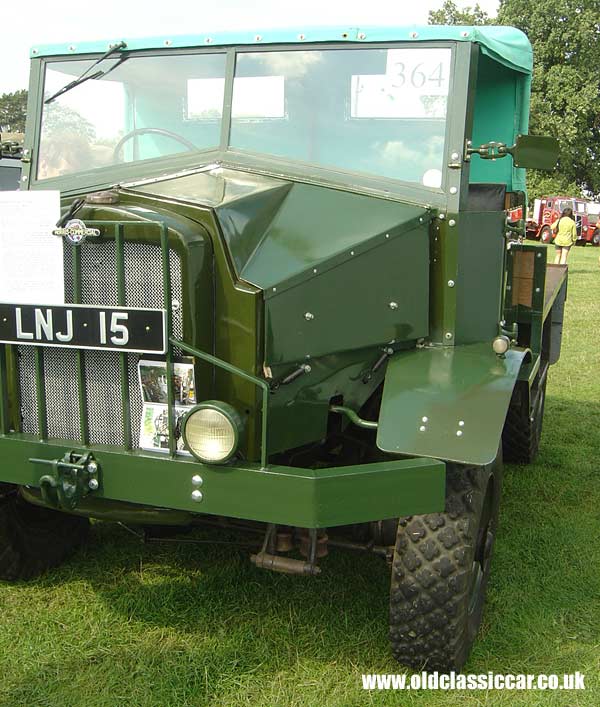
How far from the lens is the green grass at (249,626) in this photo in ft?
9.30

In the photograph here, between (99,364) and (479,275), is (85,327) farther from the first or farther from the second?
(479,275)

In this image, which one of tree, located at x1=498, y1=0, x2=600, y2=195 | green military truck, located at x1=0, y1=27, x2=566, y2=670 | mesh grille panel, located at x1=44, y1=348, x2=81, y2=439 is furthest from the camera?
tree, located at x1=498, y1=0, x2=600, y2=195

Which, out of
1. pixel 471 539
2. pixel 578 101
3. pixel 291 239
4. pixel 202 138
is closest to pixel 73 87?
pixel 202 138

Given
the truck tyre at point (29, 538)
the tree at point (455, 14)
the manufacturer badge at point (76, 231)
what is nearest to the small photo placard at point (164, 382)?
the manufacturer badge at point (76, 231)

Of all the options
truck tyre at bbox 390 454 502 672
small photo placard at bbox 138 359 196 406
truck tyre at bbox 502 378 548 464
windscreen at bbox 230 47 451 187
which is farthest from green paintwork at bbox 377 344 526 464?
truck tyre at bbox 502 378 548 464

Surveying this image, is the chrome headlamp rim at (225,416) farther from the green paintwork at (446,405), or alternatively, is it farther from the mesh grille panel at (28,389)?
the mesh grille panel at (28,389)

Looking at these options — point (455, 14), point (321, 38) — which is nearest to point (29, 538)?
point (321, 38)

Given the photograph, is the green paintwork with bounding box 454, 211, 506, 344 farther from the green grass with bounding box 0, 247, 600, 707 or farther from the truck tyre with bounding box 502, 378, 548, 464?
the green grass with bounding box 0, 247, 600, 707

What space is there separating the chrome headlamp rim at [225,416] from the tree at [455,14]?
36944 millimetres

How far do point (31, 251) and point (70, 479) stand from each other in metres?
0.77

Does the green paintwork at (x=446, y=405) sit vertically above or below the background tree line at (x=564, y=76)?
below

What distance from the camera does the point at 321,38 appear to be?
3.33 meters

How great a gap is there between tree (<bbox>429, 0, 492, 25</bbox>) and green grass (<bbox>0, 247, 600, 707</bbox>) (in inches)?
1407

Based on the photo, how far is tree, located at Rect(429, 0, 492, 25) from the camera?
35.7 m
